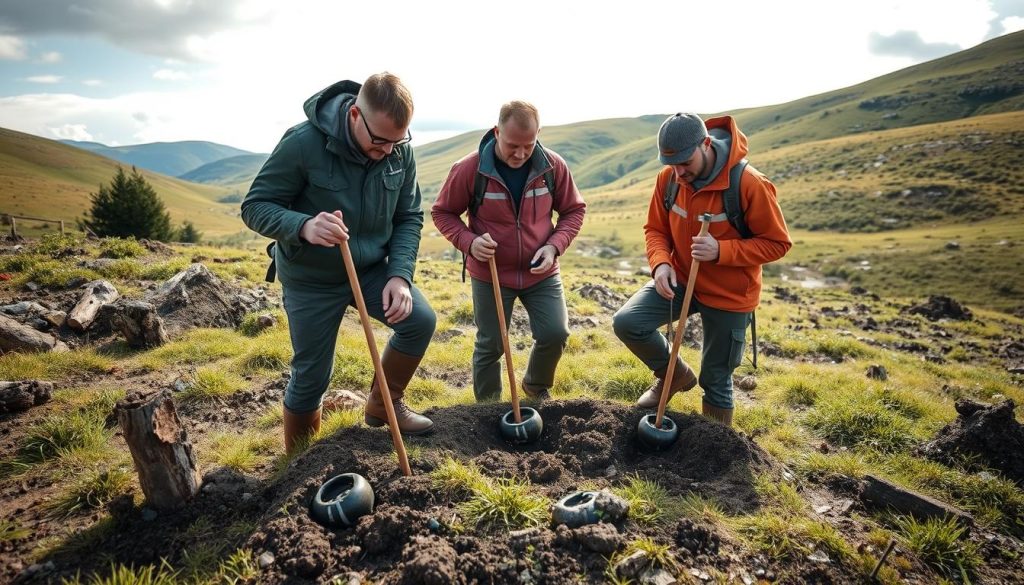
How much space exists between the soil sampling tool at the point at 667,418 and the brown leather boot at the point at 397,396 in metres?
2.24

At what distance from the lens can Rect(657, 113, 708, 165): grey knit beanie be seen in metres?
4.93

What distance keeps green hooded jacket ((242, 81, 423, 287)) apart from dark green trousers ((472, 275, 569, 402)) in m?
1.33

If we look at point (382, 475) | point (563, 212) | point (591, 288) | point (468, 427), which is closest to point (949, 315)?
point (591, 288)

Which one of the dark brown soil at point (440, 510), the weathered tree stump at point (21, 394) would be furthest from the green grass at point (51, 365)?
the dark brown soil at point (440, 510)

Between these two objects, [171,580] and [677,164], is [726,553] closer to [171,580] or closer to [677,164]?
[677,164]

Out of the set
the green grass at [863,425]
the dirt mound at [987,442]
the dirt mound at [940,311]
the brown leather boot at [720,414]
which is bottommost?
the dirt mound at [940,311]

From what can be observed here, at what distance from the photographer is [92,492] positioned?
4.30m

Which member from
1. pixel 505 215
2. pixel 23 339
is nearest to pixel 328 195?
pixel 505 215

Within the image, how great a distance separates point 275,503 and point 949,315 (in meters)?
23.6

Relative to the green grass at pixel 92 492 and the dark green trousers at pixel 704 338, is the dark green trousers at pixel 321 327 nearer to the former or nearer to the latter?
the green grass at pixel 92 492

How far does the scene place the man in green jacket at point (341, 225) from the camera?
4156mm

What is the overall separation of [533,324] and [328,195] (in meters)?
2.79

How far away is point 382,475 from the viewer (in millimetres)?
4406

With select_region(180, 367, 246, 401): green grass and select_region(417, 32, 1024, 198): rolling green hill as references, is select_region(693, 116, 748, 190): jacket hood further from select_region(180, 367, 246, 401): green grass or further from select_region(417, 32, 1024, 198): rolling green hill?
select_region(417, 32, 1024, 198): rolling green hill
